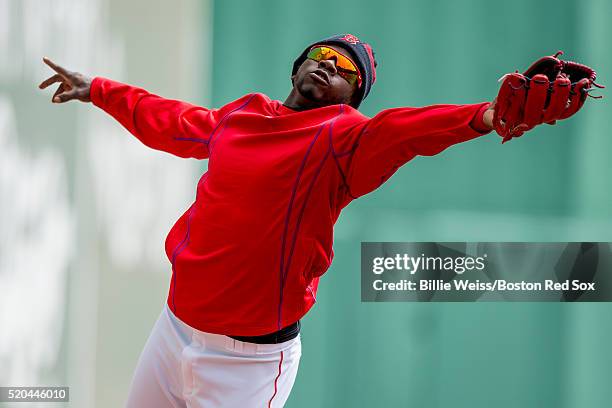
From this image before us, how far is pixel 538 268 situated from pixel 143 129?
1.50 m

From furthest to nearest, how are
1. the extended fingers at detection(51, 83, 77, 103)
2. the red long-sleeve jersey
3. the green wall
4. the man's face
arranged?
1. the green wall
2. the extended fingers at detection(51, 83, 77, 103)
3. the man's face
4. the red long-sleeve jersey

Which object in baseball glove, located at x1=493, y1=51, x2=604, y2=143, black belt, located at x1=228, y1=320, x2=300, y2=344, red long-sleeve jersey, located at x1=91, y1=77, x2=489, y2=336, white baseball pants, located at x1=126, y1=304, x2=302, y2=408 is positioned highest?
baseball glove, located at x1=493, y1=51, x2=604, y2=143

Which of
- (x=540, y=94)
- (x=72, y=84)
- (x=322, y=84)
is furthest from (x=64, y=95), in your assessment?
(x=540, y=94)

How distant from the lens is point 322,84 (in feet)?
5.38

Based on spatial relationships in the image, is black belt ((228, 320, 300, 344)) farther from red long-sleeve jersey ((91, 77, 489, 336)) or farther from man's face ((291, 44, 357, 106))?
man's face ((291, 44, 357, 106))

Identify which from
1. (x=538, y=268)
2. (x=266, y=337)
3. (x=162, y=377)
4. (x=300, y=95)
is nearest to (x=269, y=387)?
(x=266, y=337)

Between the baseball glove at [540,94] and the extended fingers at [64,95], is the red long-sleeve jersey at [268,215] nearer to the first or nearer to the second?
the baseball glove at [540,94]

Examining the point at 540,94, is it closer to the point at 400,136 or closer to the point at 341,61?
the point at 400,136

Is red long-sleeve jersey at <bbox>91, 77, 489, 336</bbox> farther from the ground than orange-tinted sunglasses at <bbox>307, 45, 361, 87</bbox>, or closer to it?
closer to it

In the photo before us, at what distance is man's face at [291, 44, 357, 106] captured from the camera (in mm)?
1637

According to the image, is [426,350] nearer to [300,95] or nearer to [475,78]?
[475,78]

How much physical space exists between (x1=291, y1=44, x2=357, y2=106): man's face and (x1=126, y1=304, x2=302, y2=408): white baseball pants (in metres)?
0.51
